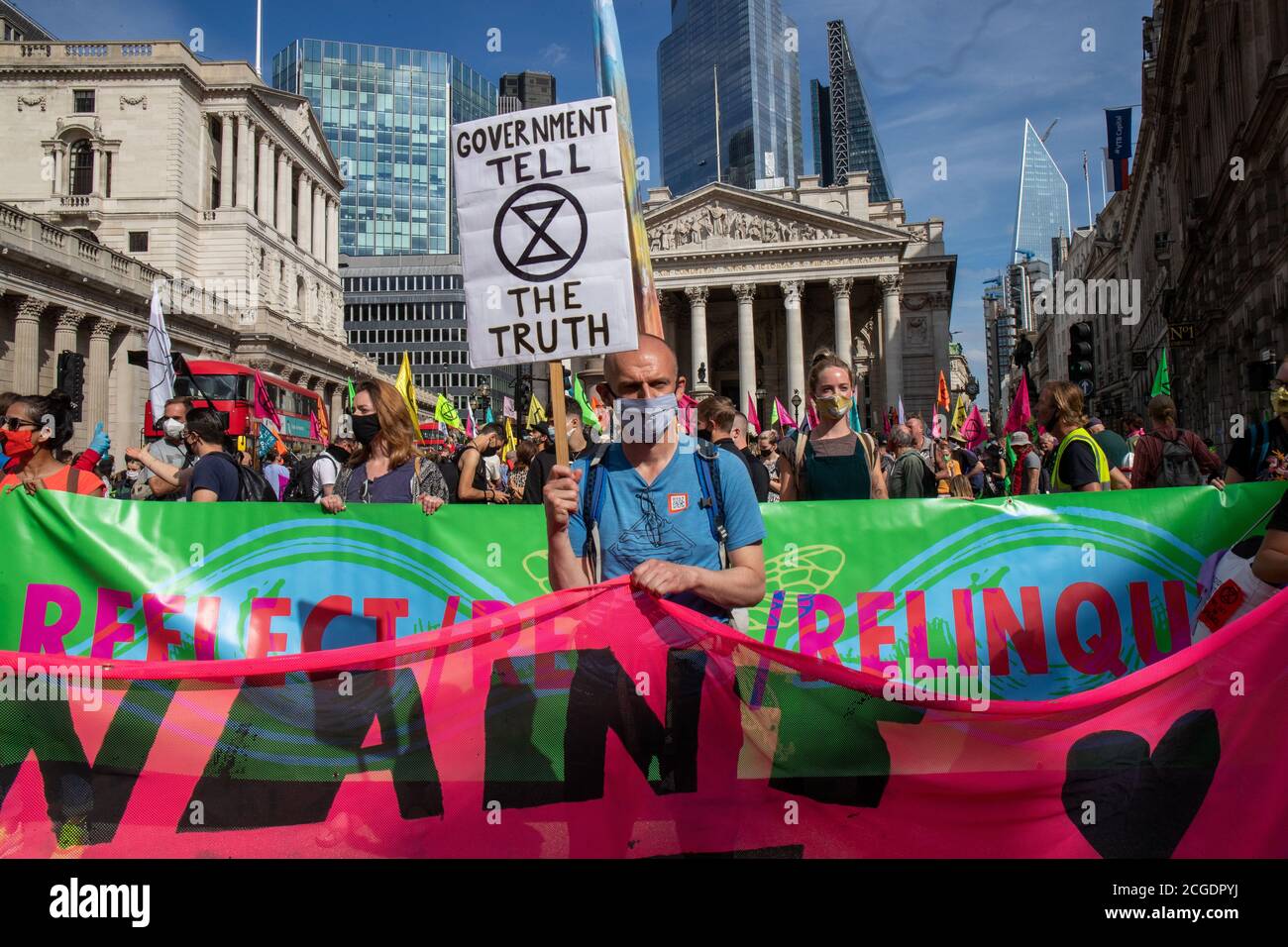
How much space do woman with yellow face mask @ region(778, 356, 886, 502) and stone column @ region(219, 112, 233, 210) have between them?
5276 centimetres

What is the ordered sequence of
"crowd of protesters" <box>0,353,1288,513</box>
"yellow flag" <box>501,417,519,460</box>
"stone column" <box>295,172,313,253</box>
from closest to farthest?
"crowd of protesters" <box>0,353,1288,513</box> < "yellow flag" <box>501,417,519,460</box> < "stone column" <box>295,172,313,253</box>

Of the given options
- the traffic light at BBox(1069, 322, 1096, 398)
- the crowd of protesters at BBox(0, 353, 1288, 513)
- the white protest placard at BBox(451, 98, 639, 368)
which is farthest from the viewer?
the traffic light at BBox(1069, 322, 1096, 398)

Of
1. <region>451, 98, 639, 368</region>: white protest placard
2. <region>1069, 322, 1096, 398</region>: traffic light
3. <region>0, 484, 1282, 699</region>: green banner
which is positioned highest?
<region>1069, 322, 1096, 398</region>: traffic light

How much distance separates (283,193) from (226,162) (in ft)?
22.0

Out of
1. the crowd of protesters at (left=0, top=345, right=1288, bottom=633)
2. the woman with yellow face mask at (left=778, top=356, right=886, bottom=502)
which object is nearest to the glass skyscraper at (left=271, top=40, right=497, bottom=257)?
the crowd of protesters at (left=0, top=345, right=1288, bottom=633)

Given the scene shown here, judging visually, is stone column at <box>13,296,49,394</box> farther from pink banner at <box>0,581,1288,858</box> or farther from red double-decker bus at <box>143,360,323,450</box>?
pink banner at <box>0,581,1288,858</box>

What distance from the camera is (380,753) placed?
2402mm

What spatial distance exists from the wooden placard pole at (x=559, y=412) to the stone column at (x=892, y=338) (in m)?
59.8

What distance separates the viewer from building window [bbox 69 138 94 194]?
46.0 meters

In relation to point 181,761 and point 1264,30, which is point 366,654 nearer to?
point 181,761

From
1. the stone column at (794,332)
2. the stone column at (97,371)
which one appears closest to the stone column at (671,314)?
the stone column at (794,332)

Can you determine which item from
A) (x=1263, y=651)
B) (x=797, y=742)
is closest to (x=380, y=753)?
(x=797, y=742)
